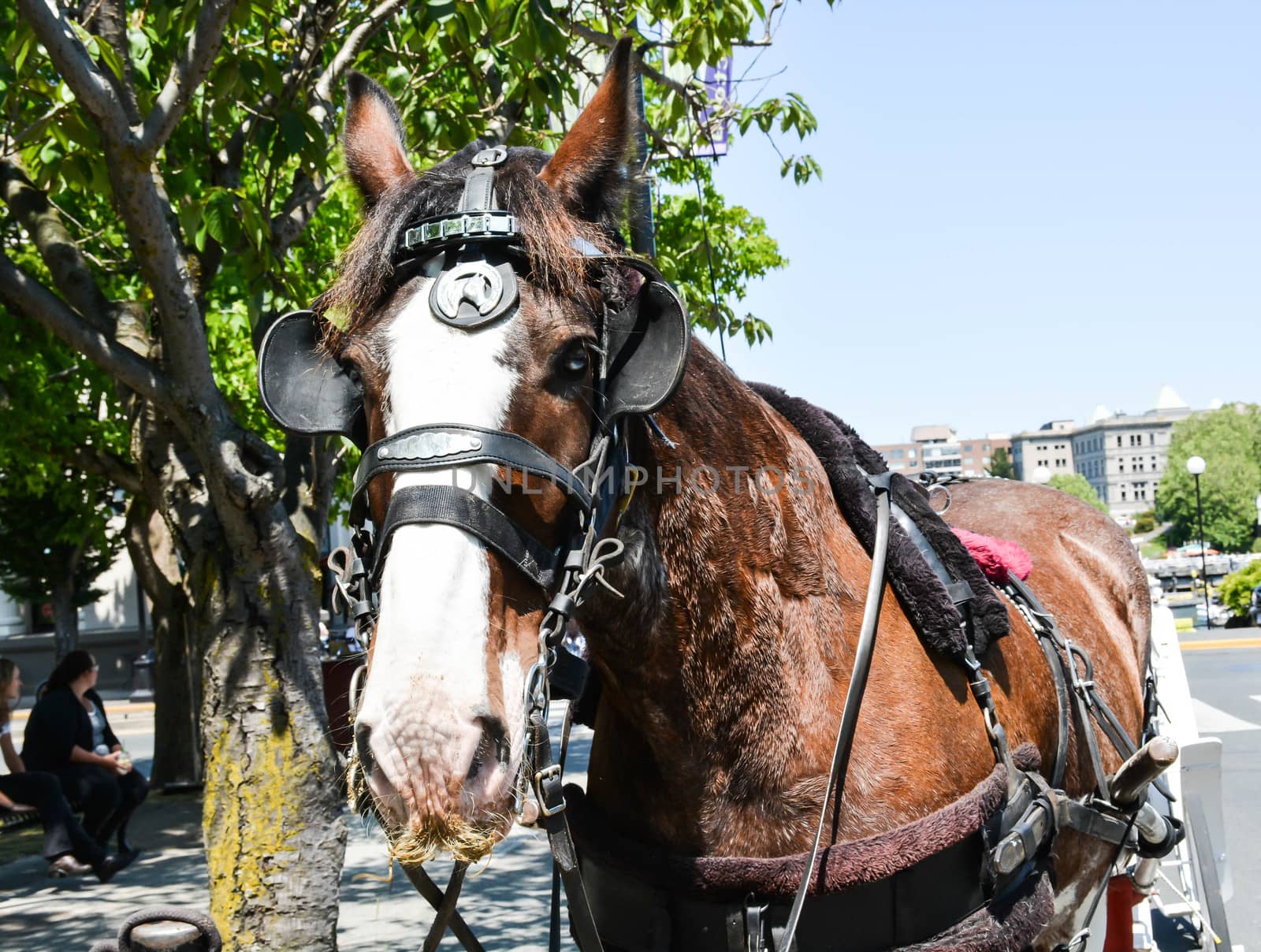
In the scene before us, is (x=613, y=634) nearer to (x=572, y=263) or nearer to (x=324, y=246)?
(x=572, y=263)

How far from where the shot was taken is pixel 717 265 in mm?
9844

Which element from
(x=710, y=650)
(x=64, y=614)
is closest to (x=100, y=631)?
(x=64, y=614)

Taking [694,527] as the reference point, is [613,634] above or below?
below

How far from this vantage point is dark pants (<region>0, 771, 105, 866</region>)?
7941 mm

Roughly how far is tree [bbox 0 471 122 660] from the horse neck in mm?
19529

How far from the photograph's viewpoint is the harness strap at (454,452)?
5.59ft

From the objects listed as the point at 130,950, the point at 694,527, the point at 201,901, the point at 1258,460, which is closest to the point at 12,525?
the point at 201,901

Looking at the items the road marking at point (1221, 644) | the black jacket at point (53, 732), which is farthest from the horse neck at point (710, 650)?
the road marking at point (1221, 644)

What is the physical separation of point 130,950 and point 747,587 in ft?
6.41

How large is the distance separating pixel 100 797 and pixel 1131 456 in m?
160

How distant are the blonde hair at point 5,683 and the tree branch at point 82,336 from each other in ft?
17.7

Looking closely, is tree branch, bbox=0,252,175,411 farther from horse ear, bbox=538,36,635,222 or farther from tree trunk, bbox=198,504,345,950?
horse ear, bbox=538,36,635,222

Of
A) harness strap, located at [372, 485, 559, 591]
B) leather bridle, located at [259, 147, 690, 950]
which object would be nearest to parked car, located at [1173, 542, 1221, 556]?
leather bridle, located at [259, 147, 690, 950]

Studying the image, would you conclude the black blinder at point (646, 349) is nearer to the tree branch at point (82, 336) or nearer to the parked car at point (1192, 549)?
the tree branch at point (82, 336)
